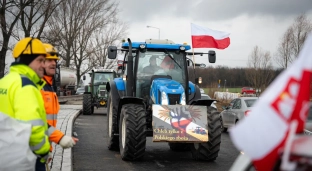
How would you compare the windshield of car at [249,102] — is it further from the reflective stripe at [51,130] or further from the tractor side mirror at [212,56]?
the reflective stripe at [51,130]

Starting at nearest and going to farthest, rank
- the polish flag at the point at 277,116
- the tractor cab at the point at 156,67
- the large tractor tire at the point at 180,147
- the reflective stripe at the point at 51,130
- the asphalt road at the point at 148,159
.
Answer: the polish flag at the point at 277,116 < the reflective stripe at the point at 51,130 < the asphalt road at the point at 148,159 < the tractor cab at the point at 156,67 < the large tractor tire at the point at 180,147

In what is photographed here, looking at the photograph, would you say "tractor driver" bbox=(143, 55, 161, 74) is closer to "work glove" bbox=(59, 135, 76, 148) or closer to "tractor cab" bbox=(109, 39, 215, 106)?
"tractor cab" bbox=(109, 39, 215, 106)

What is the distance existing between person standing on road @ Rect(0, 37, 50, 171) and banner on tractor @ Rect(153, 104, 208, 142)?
5.56 meters

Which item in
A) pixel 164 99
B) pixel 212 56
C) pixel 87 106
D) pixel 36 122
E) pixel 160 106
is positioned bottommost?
pixel 87 106

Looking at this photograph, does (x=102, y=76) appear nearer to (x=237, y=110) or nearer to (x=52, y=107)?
(x=237, y=110)

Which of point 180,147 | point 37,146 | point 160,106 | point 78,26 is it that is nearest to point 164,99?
point 160,106

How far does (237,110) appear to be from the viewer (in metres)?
16.9

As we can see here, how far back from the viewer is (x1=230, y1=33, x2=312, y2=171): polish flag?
2.29 meters

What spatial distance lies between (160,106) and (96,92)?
1783cm

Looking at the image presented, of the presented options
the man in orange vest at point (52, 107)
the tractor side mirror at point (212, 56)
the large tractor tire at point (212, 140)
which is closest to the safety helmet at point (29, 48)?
the man in orange vest at point (52, 107)

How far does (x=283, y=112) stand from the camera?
2.29 meters

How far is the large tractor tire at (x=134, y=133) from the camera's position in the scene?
9.85 m

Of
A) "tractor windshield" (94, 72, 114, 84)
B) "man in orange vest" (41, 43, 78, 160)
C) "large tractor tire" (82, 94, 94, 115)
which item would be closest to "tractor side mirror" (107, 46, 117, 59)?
"man in orange vest" (41, 43, 78, 160)

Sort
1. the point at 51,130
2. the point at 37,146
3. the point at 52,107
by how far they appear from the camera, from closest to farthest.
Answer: the point at 37,146 → the point at 51,130 → the point at 52,107
